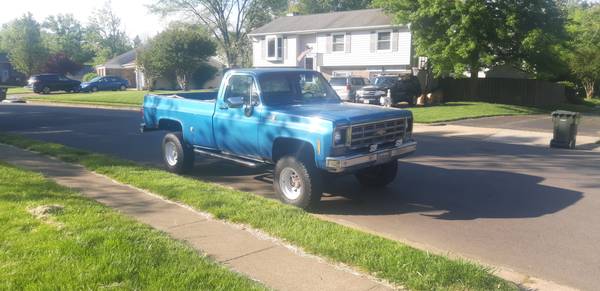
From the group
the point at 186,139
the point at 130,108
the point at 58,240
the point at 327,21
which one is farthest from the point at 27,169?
the point at 327,21

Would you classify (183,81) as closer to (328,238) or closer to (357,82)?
(357,82)

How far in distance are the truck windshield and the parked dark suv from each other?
41.0 metres

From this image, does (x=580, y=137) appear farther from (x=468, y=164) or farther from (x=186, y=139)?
(x=186, y=139)

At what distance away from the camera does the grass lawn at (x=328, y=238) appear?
14.4 ft

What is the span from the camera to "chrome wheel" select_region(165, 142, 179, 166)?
31.1 feet

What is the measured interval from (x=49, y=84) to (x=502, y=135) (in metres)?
39.2

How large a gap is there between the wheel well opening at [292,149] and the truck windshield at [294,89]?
27.6 inches

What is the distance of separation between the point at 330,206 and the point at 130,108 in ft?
73.5

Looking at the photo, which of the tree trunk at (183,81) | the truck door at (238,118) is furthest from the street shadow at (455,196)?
the tree trunk at (183,81)

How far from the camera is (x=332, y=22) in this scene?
127 ft

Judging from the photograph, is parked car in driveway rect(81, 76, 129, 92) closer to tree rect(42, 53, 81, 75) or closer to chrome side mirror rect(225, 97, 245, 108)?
tree rect(42, 53, 81, 75)

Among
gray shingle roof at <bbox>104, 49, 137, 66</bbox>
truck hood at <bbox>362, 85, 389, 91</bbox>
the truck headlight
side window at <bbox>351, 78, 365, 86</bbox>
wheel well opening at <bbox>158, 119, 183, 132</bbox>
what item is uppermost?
gray shingle roof at <bbox>104, 49, 137, 66</bbox>

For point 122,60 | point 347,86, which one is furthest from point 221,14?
point 347,86

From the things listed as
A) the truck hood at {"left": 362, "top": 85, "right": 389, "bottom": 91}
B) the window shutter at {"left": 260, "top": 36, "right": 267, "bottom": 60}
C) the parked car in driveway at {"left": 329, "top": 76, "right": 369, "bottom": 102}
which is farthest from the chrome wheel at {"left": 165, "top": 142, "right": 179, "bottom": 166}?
the window shutter at {"left": 260, "top": 36, "right": 267, "bottom": 60}
